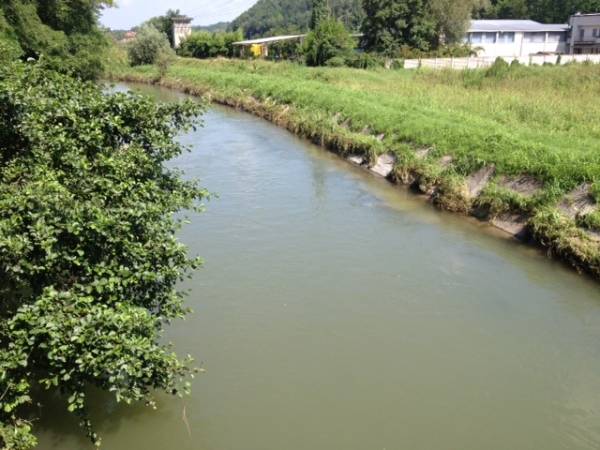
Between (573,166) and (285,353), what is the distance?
26.5 ft

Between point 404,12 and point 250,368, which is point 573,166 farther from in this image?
point 404,12

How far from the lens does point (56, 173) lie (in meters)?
5.74

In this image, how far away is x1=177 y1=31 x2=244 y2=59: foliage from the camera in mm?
62031

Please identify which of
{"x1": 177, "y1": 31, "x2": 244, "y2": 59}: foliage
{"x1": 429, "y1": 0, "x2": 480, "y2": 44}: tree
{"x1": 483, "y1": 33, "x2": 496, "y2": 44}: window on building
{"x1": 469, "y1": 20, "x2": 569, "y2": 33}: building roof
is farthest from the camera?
{"x1": 177, "y1": 31, "x2": 244, "y2": 59}: foliage

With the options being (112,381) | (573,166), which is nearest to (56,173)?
(112,381)

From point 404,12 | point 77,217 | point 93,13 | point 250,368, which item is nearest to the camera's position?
point 77,217

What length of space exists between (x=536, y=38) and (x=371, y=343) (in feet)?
196

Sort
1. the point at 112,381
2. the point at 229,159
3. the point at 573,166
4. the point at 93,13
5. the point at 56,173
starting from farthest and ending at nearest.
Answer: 1. the point at 93,13
2. the point at 229,159
3. the point at 573,166
4. the point at 56,173
5. the point at 112,381

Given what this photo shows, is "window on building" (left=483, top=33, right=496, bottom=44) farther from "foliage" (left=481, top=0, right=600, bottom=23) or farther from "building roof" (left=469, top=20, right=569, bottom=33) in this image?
"foliage" (left=481, top=0, right=600, bottom=23)

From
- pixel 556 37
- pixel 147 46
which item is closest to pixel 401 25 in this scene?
pixel 556 37

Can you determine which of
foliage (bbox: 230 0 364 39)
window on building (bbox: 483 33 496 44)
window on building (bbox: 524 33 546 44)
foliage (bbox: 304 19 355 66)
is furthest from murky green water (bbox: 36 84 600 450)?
foliage (bbox: 230 0 364 39)

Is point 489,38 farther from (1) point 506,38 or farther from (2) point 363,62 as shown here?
(2) point 363,62

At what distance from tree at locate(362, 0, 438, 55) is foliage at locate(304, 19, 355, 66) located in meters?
4.89

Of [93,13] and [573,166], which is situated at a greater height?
[93,13]
